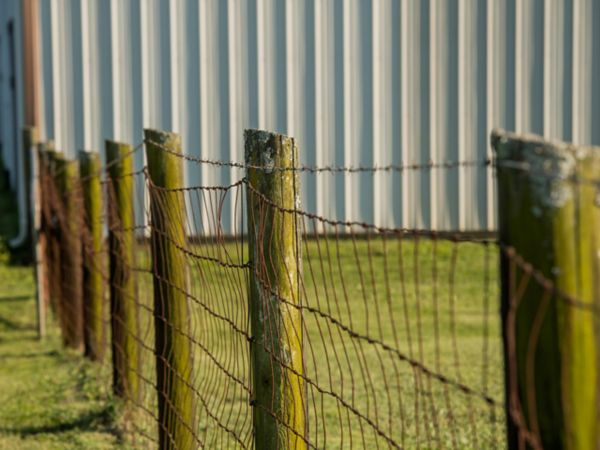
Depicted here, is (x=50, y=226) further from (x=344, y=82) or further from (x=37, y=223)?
(x=344, y=82)

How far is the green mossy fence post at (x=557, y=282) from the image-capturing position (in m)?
2.44

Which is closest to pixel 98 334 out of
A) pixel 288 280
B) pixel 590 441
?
pixel 288 280

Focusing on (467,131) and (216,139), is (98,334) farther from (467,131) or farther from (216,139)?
(467,131)

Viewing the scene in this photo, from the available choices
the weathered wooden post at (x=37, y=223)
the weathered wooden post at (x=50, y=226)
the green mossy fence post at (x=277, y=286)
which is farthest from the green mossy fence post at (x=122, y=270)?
the green mossy fence post at (x=277, y=286)

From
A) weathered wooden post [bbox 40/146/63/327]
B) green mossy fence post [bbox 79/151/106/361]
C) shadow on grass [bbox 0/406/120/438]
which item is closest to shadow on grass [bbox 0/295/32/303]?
weathered wooden post [bbox 40/146/63/327]

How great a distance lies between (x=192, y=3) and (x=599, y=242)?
11602mm

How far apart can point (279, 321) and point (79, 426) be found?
338 centimetres

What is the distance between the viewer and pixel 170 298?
6.08 metres

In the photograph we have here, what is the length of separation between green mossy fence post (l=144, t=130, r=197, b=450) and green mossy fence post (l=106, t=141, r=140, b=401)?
4.66 ft

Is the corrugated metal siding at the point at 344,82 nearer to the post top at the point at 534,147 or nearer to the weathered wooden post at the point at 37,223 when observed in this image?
the weathered wooden post at the point at 37,223

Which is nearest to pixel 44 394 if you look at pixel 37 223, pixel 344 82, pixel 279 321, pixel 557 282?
pixel 37 223

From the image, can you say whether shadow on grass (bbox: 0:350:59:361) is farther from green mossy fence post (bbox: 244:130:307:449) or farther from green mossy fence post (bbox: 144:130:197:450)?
green mossy fence post (bbox: 244:130:307:449)

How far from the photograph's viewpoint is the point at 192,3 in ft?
44.9

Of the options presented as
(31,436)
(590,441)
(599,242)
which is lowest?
(31,436)
